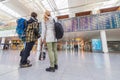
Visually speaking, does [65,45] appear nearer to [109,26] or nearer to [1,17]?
[109,26]

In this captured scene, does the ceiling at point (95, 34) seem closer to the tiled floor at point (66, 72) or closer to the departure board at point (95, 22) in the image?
the departure board at point (95, 22)

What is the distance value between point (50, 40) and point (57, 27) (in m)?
0.32

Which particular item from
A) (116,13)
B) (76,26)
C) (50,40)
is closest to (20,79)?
(50,40)

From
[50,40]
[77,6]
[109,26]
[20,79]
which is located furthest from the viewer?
[77,6]

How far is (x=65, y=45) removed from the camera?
46.0 feet

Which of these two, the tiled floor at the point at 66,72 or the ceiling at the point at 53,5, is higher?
the ceiling at the point at 53,5

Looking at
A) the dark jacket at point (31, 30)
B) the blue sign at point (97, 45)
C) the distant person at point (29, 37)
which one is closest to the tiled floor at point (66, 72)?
the distant person at point (29, 37)

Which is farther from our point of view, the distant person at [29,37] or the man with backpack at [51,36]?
the distant person at [29,37]

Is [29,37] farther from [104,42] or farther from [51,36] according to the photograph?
[104,42]

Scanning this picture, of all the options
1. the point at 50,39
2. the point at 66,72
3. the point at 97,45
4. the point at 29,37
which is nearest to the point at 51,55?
the point at 50,39

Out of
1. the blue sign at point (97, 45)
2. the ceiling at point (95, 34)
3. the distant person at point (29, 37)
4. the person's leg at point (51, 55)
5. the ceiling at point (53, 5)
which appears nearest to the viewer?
the person's leg at point (51, 55)

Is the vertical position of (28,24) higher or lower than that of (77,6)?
lower

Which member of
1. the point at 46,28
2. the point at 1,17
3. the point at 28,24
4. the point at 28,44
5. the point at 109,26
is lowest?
the point at 28,44

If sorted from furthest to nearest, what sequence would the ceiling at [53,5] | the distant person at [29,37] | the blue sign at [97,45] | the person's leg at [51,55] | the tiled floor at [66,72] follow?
the ceiling at [53,5], the blue sign at [97,45], the distant person at [29,37], the person's leg at [51,55], the tiled floor at [66,72]
